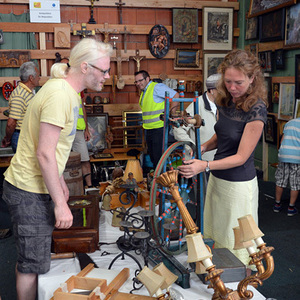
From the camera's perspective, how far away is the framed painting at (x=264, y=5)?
555 cm

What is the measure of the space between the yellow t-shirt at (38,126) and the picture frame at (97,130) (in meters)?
4.63

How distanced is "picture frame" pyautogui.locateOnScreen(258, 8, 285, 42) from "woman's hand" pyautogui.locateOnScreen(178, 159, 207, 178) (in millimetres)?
4325

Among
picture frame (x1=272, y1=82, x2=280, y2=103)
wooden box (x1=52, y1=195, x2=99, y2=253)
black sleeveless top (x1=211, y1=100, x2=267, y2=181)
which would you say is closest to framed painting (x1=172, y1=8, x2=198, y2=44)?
picture frame (x1=272, y1=82, x2=280, y2=103)

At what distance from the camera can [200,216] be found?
224 centimetres

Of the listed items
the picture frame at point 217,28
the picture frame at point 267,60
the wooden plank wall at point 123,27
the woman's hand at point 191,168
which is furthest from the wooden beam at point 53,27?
the woman's hand at point 191,168

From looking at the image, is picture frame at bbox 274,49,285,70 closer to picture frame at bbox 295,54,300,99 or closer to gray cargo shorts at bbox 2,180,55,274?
picture frame at bbox 295,54,300,99

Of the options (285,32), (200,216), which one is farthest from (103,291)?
(285,32)

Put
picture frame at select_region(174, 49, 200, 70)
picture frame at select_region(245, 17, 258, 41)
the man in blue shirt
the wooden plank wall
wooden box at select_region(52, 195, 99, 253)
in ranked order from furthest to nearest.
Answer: picture frame at select_region(174, 49, 200, 70), picture frame at select_region(245, 17, 258, 41), the wooden plank wall, the man in blue shirt, wooden box at select_region(52, 195, 99, 253)

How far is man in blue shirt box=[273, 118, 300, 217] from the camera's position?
15.5ft

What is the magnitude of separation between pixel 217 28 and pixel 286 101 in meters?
2.04

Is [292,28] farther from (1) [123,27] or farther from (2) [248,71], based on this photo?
(2) [248,71]

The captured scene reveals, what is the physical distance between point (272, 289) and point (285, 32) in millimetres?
3871

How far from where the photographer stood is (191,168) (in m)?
2.04

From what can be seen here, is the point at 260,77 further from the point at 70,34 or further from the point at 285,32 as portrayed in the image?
the point at 70,34
